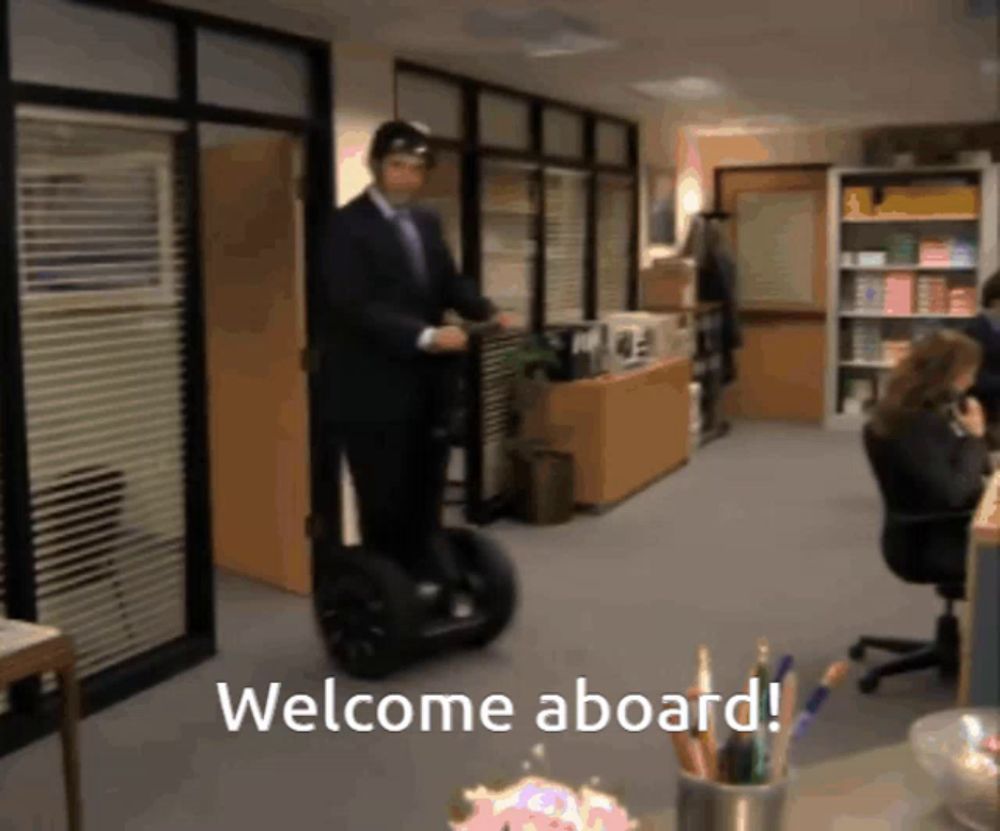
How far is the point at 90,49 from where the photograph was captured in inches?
163

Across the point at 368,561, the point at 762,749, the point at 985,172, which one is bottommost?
the point at 368,561

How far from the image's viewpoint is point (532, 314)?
7.53 metres

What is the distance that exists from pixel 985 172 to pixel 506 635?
20.1 ft

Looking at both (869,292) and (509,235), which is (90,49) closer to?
(509,235)

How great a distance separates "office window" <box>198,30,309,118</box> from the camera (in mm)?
4699

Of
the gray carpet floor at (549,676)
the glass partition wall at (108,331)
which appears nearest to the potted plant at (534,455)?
the gray carpet floor at (549,676)

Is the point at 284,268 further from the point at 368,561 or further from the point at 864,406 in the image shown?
the point at 864,406

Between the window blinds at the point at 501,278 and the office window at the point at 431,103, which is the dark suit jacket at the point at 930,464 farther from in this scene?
the window blinds at the point at 501,278


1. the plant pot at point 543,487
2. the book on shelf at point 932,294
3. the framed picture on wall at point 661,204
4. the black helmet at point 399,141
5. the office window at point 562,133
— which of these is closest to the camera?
the black helmet at point 399,141

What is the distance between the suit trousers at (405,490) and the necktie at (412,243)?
1.65ft

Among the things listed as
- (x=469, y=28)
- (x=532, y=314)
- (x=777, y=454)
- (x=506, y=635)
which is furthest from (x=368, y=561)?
(x=777, y=454)

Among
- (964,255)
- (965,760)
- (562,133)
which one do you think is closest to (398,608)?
(965,760)

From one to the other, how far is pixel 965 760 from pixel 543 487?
5050 millimetres

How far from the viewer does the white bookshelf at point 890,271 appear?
948 cm
